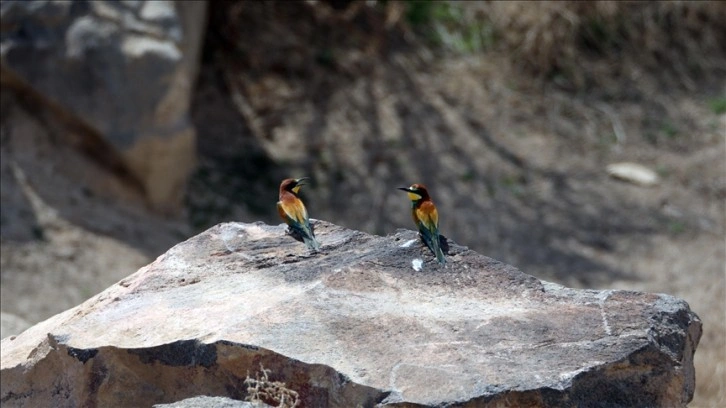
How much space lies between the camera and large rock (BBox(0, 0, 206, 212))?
215 inches

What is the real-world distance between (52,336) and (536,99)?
555 centimetres

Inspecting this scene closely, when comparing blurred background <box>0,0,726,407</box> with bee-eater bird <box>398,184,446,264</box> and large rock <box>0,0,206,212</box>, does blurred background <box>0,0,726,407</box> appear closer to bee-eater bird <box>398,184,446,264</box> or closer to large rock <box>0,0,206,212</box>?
large rock <box>0,0,206,212</box>

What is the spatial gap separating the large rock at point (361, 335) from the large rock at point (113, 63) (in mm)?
2888

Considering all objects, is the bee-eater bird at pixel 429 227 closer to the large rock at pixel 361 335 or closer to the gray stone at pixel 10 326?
the large rock at pixel 361 335

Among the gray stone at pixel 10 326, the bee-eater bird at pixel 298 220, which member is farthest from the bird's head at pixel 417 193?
the gray stone at pixel 10 326

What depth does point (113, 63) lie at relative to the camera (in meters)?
5.59

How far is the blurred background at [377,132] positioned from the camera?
18.1ft

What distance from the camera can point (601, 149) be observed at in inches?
290

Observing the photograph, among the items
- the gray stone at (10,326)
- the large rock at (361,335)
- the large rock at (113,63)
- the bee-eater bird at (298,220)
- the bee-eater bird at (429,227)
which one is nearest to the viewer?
the large rock at (361,335)

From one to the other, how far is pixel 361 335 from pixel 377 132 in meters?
4.86

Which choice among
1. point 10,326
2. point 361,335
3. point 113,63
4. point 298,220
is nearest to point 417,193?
point 298,220

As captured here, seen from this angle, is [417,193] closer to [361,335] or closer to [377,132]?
[361,335]

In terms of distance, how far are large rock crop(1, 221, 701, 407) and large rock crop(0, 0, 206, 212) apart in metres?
2.89

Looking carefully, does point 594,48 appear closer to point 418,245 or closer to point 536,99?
point 536,99
